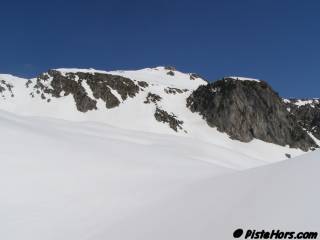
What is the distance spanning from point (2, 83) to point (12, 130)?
3914 inches

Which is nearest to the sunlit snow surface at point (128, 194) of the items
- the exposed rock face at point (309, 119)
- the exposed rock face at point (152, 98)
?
the exposed rock face at point (152, 98)

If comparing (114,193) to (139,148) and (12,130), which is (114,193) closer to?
(12,130)

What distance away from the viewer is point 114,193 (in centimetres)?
1385

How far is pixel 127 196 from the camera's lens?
1365cm

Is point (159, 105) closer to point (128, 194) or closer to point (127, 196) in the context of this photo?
point (128, 194)

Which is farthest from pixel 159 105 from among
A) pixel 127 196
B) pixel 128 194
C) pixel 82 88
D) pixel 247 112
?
pixel 127 196

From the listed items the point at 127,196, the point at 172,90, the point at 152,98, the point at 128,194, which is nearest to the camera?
the point at 127,196

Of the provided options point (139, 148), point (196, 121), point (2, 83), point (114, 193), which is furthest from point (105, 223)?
point (2, 83)

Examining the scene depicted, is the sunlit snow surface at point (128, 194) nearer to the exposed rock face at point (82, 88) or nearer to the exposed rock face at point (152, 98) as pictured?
the exposed rock face at point (82, 88)

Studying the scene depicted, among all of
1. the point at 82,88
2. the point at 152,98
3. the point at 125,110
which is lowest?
the point at 125,110

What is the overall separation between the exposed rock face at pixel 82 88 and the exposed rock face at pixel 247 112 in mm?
20993

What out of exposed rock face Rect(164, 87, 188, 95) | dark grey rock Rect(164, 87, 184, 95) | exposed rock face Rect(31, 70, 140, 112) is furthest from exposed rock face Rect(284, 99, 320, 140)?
exposed rock face Rect(31, 70, 140, 112)

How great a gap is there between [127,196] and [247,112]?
100 meters

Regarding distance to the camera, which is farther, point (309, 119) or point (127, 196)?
point (309, 119)
